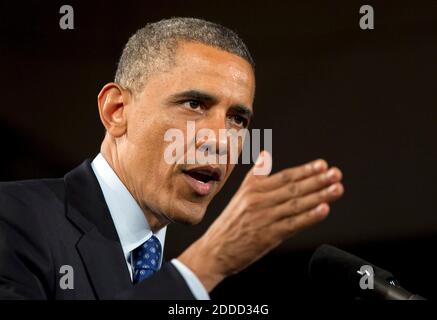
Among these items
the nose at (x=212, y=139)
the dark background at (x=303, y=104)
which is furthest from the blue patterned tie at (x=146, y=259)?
the nose at (x=212, y=139)

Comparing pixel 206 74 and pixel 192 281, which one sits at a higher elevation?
pixel 206 74

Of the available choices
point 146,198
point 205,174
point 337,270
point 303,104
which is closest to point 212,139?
point 205,174

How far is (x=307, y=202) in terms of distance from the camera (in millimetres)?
933

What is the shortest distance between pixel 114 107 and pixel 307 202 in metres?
0.66

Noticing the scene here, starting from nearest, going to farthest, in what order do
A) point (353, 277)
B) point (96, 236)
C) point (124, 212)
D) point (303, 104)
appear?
point (353, 277) → point (96, 236) → point (124, 212) → point (303, 104)

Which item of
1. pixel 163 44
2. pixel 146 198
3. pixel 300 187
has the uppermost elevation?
pixel 163 44

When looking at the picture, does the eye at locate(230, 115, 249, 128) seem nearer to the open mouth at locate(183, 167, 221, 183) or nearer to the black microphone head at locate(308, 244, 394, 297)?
the open mouth at locate(183, 167, 221, 183)

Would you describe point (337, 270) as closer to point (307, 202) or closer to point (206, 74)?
point (307, 202)

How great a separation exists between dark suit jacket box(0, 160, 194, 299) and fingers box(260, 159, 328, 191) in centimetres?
26

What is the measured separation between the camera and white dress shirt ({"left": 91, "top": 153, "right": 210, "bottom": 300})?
134 centimetres

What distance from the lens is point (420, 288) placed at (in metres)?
1.77

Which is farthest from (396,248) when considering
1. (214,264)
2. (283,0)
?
(214,264)

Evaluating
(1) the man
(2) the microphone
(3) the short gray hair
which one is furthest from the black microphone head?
(3) the short gray hair

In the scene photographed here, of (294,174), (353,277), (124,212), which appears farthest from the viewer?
(124,212)
